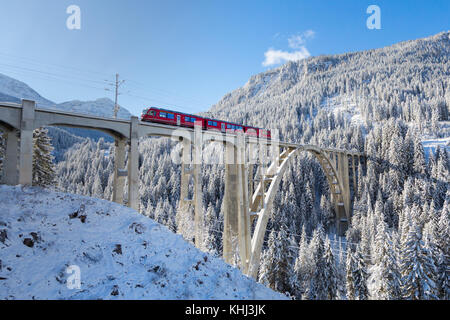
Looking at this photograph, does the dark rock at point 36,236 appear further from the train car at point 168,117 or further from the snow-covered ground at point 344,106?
the snow-covered ground at point 344,106

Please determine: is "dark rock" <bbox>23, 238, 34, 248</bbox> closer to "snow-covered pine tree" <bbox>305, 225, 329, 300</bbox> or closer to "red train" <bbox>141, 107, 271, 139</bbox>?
"red train" <bbox>141, 107, 271, 139</bbox>

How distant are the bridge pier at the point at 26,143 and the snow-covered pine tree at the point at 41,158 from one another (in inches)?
498

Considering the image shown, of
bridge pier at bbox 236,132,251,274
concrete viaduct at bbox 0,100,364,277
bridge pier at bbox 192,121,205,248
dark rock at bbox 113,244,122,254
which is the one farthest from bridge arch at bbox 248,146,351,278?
dark rock at bbox 113,244,122,254

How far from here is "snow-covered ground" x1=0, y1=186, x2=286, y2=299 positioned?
580 cm

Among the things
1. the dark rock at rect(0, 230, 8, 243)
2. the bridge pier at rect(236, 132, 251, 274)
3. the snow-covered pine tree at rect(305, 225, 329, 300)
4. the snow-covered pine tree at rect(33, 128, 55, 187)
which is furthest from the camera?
the snow-covered pine tree at rect(305, 225, 329, 300)

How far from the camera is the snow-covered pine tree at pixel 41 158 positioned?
71.4 feet

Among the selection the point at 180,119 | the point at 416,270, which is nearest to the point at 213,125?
the point at 180,119

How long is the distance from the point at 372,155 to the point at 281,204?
28406mm

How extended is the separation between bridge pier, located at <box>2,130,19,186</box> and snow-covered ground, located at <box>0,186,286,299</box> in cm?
138

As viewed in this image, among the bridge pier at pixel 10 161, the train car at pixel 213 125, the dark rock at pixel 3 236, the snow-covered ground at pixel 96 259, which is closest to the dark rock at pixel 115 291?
the snow-covered ground at pixel 96 259
